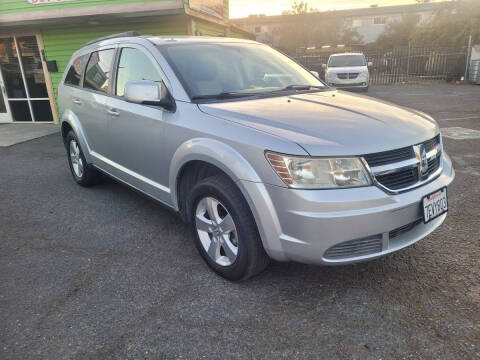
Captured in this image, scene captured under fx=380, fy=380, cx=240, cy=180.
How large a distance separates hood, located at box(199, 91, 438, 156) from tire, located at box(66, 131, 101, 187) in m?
2.66

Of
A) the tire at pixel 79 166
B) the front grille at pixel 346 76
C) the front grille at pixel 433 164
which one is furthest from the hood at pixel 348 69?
the front grille at pixel 433 164

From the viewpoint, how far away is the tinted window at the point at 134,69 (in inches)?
128

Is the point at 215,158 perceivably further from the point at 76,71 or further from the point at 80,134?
the point at 76,71

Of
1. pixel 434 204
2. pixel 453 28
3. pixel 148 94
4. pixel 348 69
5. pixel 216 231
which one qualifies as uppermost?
pixel 453 28

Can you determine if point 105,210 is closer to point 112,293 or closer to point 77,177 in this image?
point 77,177

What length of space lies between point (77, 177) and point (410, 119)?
421 cm

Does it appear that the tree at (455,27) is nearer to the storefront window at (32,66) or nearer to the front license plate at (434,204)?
the storefront window at (32,66)

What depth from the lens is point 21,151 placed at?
25.4 feet

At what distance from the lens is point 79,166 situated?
16.5 ft

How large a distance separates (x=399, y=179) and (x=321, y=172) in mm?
522

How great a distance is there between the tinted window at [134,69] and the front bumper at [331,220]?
5.05 ft

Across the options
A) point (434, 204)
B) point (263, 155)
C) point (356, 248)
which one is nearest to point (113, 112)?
point (263, 155)

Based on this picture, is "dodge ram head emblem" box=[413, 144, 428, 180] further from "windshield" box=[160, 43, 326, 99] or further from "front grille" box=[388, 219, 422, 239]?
"windshield" box=[160, 43, 326, 99]

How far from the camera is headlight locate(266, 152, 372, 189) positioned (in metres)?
2.16
